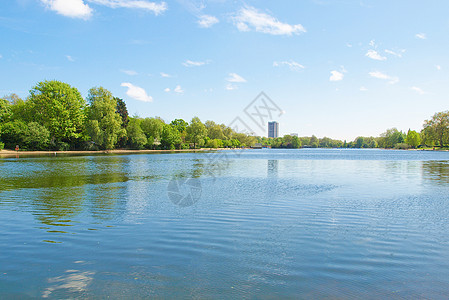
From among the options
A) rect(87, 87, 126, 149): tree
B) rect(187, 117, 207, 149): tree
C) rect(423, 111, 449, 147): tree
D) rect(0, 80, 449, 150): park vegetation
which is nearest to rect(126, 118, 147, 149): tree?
rect(0, 80, 449, 150): park vegetation

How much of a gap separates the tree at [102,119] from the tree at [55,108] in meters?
4.18

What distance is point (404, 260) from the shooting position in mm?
7125

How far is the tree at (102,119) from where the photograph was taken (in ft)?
259

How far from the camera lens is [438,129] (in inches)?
5497

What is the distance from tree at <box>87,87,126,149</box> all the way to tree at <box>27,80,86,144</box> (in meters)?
4.18

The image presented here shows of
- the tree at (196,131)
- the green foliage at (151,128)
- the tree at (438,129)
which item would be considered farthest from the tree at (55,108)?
the tree at (438,129)

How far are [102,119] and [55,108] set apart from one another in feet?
37.8

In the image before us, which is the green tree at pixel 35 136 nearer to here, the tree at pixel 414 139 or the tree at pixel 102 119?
the tree at pixel 102 119

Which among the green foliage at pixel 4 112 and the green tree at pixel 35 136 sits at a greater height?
the green foliage at pixel 4 112

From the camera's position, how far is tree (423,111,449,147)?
453 ft

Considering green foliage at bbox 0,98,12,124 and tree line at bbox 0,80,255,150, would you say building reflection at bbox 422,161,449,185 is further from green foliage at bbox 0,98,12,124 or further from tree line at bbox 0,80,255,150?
green foliage at bbox 0,98,12,124

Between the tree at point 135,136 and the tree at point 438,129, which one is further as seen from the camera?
the tree at point 438,129

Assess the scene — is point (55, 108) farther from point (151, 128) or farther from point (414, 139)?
point (414, 139)

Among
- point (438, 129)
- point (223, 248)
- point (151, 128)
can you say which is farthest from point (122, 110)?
point (438, 129)
